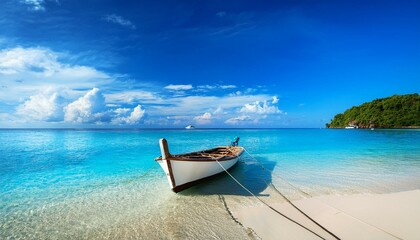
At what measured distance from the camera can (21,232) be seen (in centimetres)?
570

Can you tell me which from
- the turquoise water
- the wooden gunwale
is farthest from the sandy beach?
the wooden gunwale

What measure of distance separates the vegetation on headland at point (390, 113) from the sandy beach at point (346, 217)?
98.2 meters

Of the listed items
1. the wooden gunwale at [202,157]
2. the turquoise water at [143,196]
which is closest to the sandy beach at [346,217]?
the turquoise water at [143,196]

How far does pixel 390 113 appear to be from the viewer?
281 feet

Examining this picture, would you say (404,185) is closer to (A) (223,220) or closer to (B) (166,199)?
(A) (223,220)

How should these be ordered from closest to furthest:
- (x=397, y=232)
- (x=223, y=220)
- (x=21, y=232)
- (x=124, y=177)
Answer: (x=397, y=232) → (x=21, y=232) → (x=223, y=220) → (x=124, y=177)

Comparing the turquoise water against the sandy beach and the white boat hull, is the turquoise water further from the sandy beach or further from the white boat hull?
the sandy beach

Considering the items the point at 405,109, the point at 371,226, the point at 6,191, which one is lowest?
the point at 6,191

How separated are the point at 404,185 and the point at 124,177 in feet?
43.0

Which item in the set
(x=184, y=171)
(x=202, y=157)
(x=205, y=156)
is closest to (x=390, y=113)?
(x=205, y=156)

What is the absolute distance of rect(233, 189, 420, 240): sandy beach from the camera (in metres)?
5.19

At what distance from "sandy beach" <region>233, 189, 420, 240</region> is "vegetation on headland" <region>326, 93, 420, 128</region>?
322ft

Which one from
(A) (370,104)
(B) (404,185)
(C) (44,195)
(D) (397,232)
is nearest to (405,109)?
(A) (370,104)

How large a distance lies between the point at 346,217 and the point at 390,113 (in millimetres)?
104405
